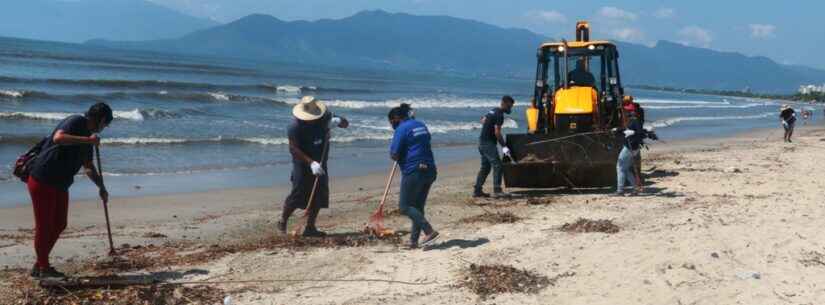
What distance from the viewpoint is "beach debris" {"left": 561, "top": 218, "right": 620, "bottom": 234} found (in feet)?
27.1

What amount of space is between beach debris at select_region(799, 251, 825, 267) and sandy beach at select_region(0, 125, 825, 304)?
18 millimetres

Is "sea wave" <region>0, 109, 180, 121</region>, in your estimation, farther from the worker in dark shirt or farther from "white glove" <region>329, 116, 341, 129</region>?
"white glove" <region>329, 116, 341, 129</region>

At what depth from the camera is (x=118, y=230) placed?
8.98m

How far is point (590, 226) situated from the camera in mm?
8398

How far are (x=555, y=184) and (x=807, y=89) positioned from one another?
410 ft

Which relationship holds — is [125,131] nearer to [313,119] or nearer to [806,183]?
[313,119]

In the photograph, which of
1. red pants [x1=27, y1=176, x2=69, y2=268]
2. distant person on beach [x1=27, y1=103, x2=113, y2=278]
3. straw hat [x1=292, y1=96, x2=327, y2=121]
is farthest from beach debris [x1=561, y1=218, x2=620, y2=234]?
red pants [x1=27, y1=176, x2=69, y2=268]

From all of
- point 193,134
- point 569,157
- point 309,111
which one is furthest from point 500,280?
point 193,134

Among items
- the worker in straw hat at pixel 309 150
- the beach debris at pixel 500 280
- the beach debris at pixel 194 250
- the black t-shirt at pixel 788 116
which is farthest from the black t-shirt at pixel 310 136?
the black t-shirt at pixel 788 116

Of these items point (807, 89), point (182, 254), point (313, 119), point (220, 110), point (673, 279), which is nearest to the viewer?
point (673, 279)

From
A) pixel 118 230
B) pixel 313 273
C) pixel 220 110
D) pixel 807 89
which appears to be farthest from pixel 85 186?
pixel 807 89

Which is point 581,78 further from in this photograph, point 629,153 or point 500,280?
point 500,280

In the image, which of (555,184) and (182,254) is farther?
(555,184)

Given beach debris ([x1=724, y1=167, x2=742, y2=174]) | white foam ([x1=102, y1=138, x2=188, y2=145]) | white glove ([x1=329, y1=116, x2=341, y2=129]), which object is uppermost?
white glove ([x1=329, y1=116, x2=341, y2=129])
